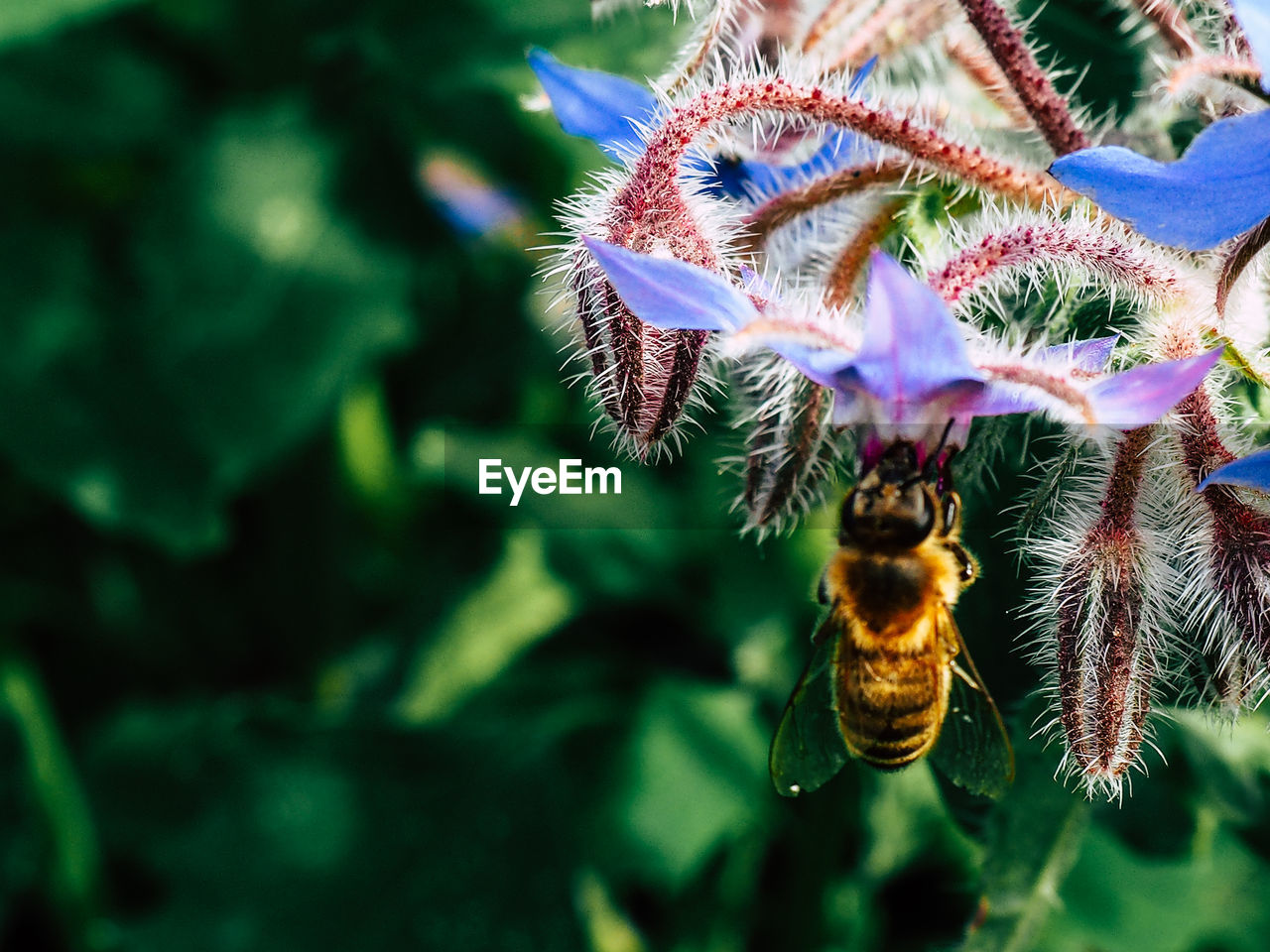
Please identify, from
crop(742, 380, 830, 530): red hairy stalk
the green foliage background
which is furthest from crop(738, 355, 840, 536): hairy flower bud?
the green foliage background

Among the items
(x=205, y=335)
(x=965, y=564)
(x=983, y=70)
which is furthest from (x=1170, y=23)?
(x=205, y=335)

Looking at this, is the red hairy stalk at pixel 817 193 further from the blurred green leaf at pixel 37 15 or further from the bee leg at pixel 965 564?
the blurred green leaf at pixel 37 15

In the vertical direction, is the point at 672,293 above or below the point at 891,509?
above

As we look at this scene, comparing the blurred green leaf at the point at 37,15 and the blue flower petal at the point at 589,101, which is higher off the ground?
the blue flower petal at the point at 589,101

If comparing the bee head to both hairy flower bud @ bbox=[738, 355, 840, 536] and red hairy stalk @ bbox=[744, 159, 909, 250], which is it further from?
red hairy stalk @ bbox=[744, 159, 909, 250]

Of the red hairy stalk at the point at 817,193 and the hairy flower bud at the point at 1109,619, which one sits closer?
the hairy flower bud at the point at 1109,619

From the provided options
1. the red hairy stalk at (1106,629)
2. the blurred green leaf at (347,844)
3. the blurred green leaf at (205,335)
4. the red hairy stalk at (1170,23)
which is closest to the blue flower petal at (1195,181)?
the red hairy stalk at (1106,629)

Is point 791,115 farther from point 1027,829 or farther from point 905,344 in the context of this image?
point 1027,829
